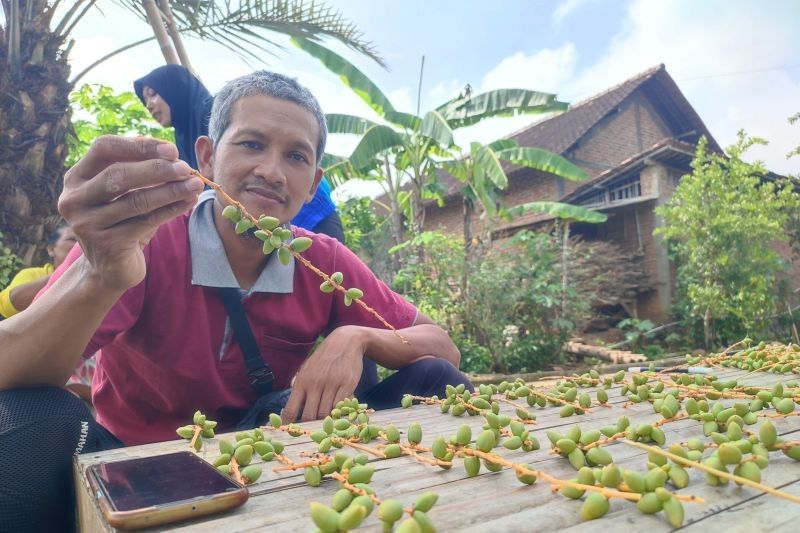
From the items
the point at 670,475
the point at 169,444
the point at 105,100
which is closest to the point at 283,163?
the point at 169,444

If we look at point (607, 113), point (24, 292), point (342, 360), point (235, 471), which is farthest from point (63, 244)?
point (607, 113)

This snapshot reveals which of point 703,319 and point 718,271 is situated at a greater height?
point 718,271

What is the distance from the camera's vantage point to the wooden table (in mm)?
707

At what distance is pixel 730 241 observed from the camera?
27.8 feet

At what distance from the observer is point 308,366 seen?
171 cm

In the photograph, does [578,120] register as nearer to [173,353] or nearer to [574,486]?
[173,353]

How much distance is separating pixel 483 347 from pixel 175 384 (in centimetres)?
543

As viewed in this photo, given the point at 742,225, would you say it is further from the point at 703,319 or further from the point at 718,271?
the point at 703,319

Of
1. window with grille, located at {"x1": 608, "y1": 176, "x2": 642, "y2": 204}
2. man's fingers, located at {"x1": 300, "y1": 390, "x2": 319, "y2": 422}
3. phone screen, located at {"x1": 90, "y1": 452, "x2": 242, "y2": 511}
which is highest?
window with grille, located at {"x1": 608, "y1": 176, "x2": 642, "y2": 204}

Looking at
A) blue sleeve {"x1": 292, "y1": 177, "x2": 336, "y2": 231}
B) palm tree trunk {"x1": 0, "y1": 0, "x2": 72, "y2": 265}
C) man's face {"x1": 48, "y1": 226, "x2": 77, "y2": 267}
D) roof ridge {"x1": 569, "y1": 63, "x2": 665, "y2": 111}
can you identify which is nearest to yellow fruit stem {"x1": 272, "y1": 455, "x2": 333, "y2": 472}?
blue sleeve {"x1": 292, "y1": 177, "x2": 336, "y2": 231}

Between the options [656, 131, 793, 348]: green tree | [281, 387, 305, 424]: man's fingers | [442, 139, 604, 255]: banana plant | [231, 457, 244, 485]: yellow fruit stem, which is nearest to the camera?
[231, 457, 244, 485]: yellow fruit stem

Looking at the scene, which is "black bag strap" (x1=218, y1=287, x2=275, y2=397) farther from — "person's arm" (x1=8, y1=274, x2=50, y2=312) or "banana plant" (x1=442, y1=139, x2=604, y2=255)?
"banana plant" (x1=442, y1=139, x2=604, y2=255)

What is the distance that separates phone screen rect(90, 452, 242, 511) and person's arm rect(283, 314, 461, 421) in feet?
2.10

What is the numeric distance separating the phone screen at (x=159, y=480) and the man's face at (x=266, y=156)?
40.2 inches
